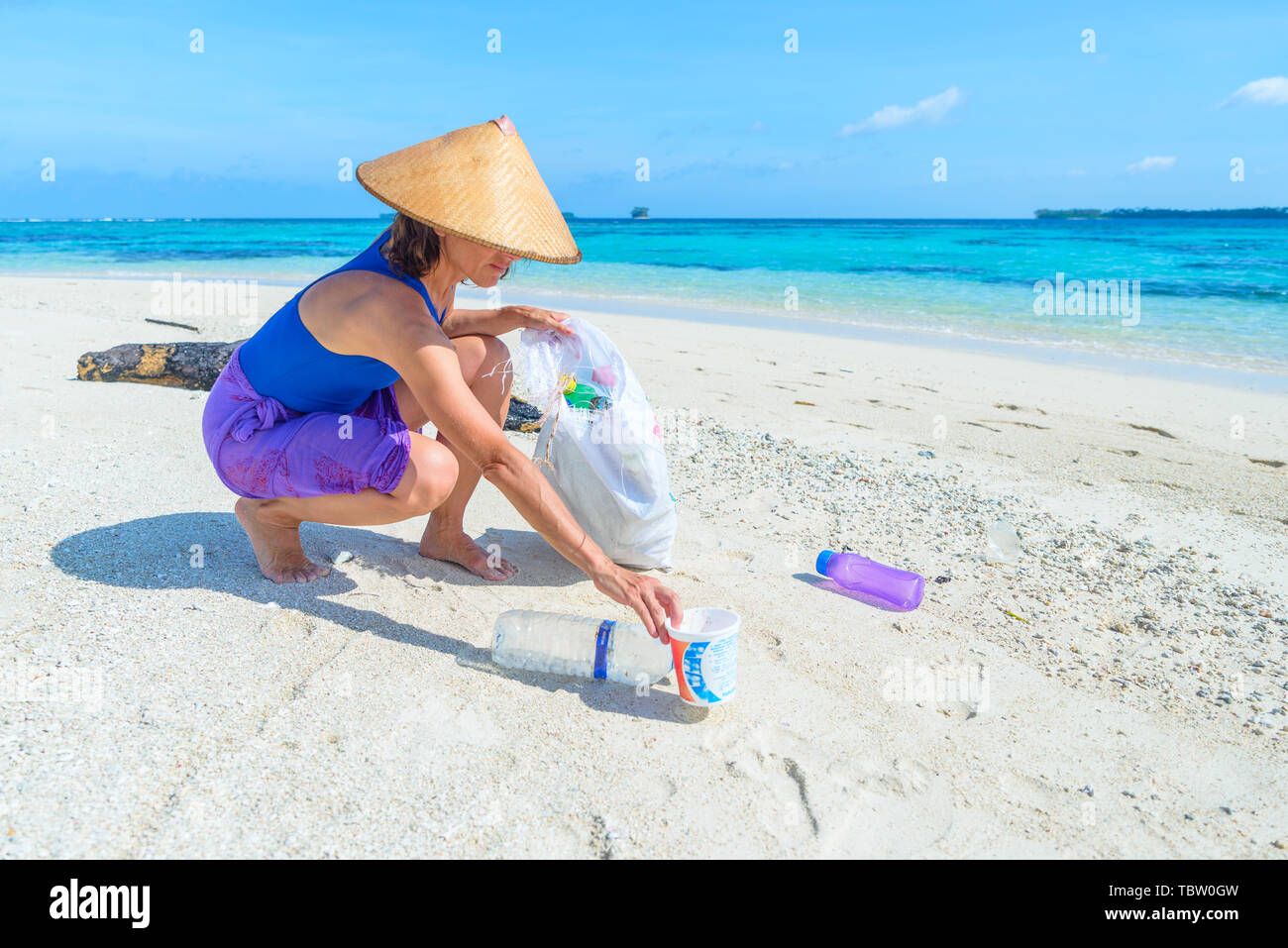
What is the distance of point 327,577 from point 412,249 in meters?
1.14

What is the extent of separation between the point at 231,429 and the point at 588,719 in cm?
135

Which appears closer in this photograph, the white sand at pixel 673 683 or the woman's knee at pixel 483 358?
the white sand at pixel 673 683

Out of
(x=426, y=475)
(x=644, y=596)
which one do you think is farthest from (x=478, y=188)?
(x=644, y=596)

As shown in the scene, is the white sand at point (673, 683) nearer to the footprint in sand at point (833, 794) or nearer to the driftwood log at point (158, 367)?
the footprint in sand at point (833, 794)

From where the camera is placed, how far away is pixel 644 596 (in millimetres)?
1949

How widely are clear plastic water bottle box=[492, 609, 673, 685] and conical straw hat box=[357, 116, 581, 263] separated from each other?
1019 mm

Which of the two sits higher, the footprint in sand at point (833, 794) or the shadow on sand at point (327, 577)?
the shadow on sand at point (327, 577)

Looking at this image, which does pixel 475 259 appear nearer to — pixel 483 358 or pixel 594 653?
pixel 483 358

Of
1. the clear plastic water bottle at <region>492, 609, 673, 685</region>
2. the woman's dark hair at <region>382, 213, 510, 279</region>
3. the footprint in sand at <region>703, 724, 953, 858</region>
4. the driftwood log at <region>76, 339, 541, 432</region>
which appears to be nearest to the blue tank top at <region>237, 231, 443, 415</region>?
the woman's dark hair at <region>382, 213, 510, 279</region>

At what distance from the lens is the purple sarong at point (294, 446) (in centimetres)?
233

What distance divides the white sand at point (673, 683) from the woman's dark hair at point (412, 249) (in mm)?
1022

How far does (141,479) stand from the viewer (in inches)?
133

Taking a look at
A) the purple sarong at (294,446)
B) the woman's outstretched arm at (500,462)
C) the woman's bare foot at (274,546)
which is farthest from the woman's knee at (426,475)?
the woman's bare foot at (274,546)

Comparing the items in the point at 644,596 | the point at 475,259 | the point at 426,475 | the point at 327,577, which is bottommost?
the point at 327,577
